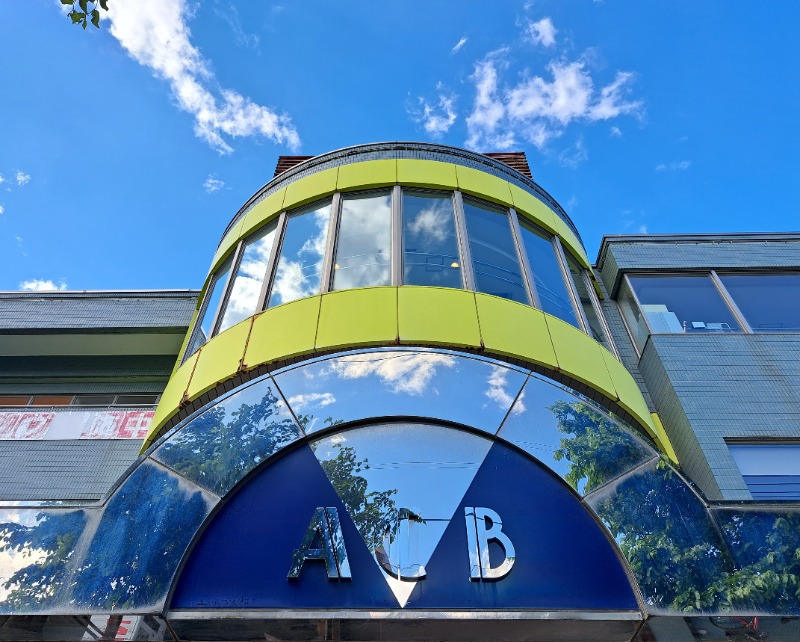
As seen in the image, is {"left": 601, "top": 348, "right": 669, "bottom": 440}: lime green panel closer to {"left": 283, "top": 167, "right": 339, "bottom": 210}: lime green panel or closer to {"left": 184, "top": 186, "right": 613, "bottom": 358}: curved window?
{"left": 184, "top": 186, "right": 613, "bottom": 358}: curved window

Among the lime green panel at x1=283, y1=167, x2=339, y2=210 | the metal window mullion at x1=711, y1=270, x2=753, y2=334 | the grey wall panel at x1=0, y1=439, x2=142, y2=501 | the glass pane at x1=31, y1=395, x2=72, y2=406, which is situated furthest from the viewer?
the glass pane at x1=31, y1=395, x2=72, y2=406

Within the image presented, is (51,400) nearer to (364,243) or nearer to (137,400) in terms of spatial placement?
(137,400)

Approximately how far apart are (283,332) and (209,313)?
2.33 m

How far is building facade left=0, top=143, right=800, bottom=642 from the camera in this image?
445 cm

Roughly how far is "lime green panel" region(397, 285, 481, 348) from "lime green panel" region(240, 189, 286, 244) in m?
3.20

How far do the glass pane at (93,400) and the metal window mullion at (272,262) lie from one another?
15.7 ft

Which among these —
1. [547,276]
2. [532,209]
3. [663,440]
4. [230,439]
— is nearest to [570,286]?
[547,276]

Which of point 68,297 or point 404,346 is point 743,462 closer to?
point 404,346

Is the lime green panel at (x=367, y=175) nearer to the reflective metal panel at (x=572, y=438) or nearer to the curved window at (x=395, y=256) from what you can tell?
the curved window at (x=395, y=256)

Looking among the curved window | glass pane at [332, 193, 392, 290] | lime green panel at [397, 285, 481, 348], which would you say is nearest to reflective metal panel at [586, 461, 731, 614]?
lime green panel at [397, 285, 481, 348]

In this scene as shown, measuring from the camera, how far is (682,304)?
33.4 feet

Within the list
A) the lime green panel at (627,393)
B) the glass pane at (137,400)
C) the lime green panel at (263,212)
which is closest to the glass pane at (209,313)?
the lime green panel at (263,212)

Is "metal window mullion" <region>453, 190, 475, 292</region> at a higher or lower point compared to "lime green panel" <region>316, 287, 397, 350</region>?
higher

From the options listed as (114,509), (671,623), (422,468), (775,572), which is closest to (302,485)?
(422,468)
